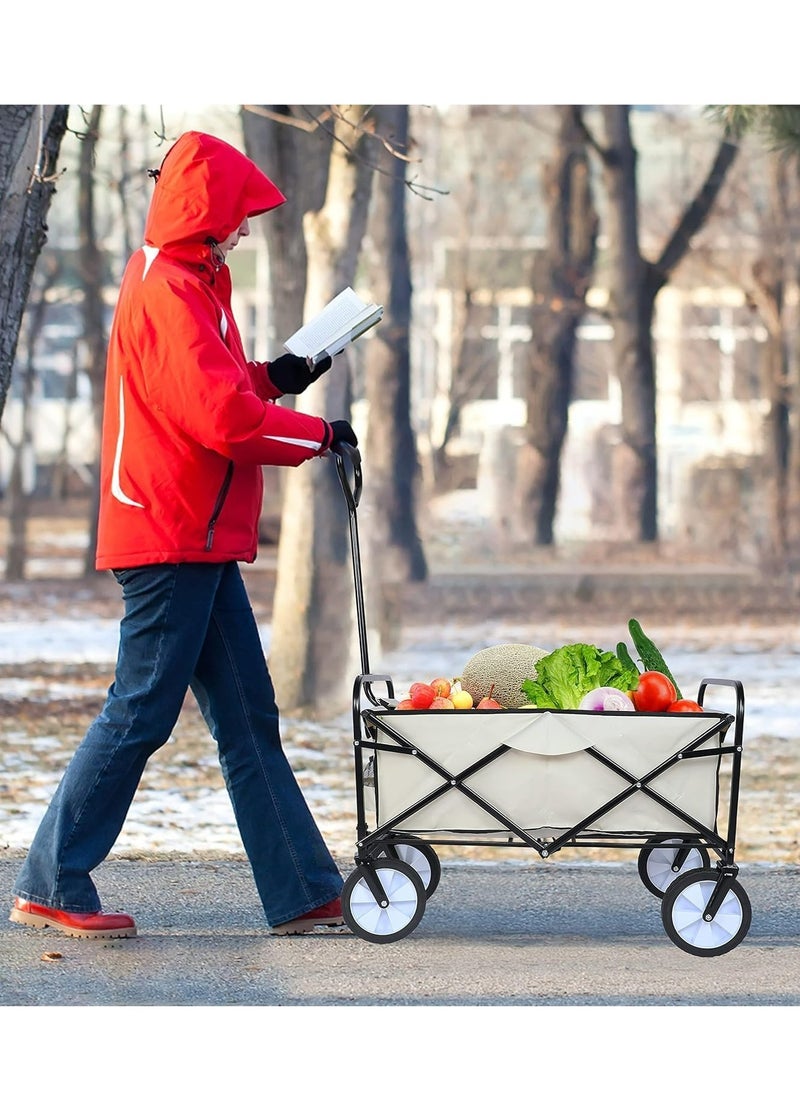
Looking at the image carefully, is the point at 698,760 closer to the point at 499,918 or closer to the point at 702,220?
the point at 499,918

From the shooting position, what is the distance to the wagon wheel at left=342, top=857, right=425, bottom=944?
4.60 m

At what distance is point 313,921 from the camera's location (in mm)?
4820

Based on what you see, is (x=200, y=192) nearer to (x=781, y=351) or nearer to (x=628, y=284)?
(x=628, y=284)

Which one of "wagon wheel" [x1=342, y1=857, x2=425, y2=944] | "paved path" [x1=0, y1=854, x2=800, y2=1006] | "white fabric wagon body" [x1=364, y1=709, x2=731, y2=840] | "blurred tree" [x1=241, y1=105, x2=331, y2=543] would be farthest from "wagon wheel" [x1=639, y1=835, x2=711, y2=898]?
"blurred tree" [x1=241, y1=105, x2=331, y2=543]

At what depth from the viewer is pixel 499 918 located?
5.18 metres

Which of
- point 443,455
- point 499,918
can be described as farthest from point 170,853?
point 443,455

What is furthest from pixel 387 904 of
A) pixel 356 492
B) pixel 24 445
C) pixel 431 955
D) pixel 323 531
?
pixel 24 445

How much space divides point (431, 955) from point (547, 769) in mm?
605

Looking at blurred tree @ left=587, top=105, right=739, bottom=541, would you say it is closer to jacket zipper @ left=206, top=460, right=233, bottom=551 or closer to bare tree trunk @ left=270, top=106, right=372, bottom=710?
bare tree trunk @ left=270, top=106, right=372, bottom=710

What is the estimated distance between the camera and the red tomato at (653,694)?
4.60m

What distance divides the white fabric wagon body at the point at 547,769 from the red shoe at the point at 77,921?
0.82 m

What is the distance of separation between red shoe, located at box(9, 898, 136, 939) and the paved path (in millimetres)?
32

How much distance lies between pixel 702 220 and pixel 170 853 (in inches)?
563

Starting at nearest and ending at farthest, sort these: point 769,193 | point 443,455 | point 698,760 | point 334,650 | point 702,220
A: point 698,760
point 334,650
point 702,220
point 769,193
point 443,455
